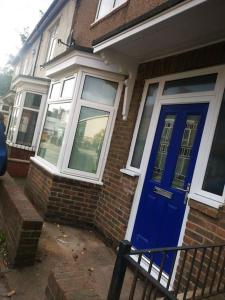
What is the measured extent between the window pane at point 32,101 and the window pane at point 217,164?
9.46 meters

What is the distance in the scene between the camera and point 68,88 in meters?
7.13

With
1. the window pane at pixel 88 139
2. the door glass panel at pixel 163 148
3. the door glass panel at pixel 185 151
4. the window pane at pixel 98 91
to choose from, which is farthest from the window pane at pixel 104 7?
the door glass panel at pixel 185 151

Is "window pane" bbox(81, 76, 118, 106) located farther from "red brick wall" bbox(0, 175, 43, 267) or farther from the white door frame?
"red brick wall" bbox(0, 175, 43, 267)

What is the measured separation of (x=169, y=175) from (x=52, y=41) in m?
9.95

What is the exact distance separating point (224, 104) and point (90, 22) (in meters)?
5.58

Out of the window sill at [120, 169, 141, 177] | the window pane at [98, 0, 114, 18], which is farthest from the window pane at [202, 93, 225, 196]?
the window pane at [98, 0, 114, 18]

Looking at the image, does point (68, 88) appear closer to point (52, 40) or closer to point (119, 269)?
point (119, 269)

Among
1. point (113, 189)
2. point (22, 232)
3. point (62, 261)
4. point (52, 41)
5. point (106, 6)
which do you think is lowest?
point (62, 261)

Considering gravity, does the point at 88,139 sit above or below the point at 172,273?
above

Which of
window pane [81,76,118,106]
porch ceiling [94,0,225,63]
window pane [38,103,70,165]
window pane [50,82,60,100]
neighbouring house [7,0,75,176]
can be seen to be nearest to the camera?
porch ceiling [94,0,225,63]

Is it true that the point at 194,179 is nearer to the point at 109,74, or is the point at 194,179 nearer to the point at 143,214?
the point at 143,214

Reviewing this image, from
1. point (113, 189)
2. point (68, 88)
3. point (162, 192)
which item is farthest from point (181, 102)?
point (68, 88)

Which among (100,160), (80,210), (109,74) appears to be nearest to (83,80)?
(109,74)

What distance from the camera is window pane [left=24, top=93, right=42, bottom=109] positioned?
1253 centimetres
